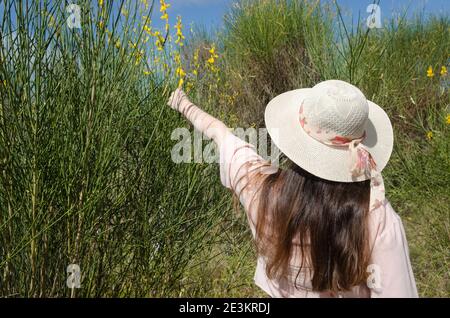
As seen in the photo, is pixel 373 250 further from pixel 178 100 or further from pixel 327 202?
pixel 178 100

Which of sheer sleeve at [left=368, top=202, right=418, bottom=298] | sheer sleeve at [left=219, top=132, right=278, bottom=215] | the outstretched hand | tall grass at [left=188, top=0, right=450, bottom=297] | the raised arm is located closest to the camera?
sheer sleeve at [left=368, top=202, right=418, bottom=298]

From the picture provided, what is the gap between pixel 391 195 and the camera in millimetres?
3236

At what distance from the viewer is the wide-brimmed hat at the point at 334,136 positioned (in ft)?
3.83

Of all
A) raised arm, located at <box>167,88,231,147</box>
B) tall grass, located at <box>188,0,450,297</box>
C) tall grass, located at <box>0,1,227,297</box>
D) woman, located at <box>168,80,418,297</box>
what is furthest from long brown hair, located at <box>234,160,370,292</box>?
tall grass, located at <box>188,0,450,297</box>

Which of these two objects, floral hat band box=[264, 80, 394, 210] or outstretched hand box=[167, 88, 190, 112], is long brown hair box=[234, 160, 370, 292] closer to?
floral hat band box=[264, 80, 394, 210]

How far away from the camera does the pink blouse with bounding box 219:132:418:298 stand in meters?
1.15

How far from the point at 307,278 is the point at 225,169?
1.27 ft

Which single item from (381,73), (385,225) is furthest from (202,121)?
(381,73)

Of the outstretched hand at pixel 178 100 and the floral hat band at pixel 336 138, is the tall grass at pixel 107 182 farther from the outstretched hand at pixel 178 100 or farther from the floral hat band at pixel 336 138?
the floral hat band at pixel 336 138

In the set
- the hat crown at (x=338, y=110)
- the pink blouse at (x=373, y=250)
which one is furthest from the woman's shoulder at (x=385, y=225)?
the hat crown at (x=338, y=110)

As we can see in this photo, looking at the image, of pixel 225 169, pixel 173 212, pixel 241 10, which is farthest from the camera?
pixel 241 10
